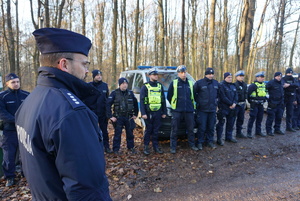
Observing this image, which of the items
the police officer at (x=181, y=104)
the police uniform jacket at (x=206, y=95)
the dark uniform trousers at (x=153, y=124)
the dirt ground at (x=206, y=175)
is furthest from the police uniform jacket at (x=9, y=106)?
the police uniform jacket at (x=206, y=95)

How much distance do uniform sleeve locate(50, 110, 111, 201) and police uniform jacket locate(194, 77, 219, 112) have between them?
488 centimetres

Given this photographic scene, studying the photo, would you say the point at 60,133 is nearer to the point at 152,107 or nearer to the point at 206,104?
the point at 152,107

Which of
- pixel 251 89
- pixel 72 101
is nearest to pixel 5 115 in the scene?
pixel 72 101

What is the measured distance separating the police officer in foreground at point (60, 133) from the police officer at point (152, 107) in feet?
13.1

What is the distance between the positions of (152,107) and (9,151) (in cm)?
344

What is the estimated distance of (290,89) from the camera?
7363 millimetres

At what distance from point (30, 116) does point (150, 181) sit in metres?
3.18

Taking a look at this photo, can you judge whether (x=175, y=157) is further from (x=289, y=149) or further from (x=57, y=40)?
(x=57, y=40)

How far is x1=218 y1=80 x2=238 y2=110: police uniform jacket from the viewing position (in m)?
6.01

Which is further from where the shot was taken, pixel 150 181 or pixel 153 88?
pixel 153 88

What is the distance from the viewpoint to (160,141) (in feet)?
20.9

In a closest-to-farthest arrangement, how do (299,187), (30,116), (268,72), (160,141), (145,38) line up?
(30,116) → (299,187) → (160,141) → (268,72) → (145,38)

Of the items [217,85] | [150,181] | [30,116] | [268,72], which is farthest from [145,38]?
[30,116]

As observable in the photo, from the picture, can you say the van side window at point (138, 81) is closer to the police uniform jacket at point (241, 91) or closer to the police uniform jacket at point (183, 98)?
the police uniform jacket at point (183, 98)
